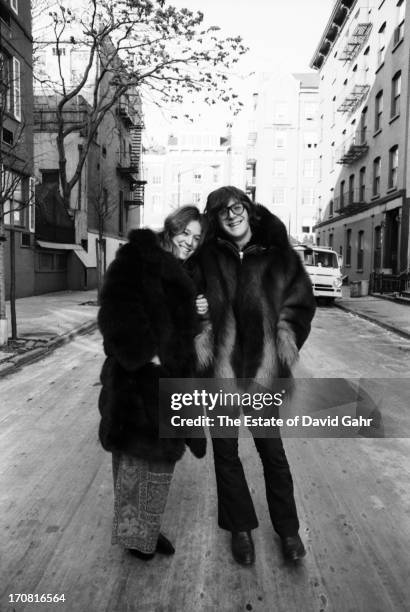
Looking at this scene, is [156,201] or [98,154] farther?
[156,201]

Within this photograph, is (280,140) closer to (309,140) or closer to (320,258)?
(309,140)

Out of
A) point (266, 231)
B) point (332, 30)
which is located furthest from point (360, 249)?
point (266, 231)

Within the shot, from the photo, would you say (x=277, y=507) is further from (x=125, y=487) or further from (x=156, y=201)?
(x=156, y=201)

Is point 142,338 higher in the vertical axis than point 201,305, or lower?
lower

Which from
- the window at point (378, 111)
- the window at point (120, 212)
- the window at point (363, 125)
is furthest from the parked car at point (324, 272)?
the window at point (120, 212)

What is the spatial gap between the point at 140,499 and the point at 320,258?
17.9 m

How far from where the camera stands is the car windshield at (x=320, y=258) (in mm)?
19250

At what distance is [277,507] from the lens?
266 centimetres

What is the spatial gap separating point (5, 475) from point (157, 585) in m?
1.86

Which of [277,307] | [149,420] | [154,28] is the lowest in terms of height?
[149,420]

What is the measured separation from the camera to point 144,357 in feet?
7.41

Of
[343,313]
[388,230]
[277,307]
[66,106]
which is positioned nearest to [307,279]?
[277,307]

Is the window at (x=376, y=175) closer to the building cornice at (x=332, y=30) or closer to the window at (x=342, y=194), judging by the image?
the window at (x=342, y=194)

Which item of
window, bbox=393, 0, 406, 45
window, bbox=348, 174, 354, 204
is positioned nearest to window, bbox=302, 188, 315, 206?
window, bbox=348, 174, 354, 204
